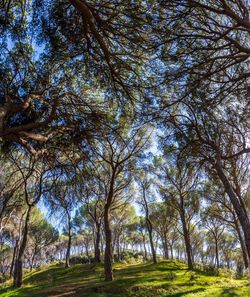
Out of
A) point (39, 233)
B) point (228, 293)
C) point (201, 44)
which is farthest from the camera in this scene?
point (39, 233)

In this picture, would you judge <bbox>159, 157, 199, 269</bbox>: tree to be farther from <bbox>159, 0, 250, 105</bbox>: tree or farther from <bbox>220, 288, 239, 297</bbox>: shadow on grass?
<bbox>159, 0, 250, 105</bbox>: tree

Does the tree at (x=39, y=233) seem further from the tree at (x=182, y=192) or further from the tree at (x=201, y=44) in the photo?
the tree at (x=201, y=44)

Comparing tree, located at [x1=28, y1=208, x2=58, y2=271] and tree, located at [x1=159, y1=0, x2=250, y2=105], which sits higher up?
tree, located at [x1=159, y1=0, x2=250, y2=105]

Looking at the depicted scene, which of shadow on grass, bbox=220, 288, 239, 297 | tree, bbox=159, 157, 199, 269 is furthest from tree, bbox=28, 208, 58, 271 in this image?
shadow on grass, bbox=220, 288, 239, 297

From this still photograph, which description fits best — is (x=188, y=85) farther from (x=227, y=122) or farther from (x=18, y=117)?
(x=18, y=117)

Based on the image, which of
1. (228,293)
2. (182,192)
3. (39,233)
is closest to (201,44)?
(228,293)

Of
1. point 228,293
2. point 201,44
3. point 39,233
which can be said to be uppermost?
point 201,44

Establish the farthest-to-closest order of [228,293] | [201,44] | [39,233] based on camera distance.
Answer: [39,233] < [228,293] < [201,44]

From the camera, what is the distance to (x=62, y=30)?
6.30m

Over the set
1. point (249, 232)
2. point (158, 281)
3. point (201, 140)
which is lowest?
point (158, 281)

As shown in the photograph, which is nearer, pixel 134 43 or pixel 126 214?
pixel 134 43

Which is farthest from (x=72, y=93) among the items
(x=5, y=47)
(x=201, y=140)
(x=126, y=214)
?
(x=126, y=214)

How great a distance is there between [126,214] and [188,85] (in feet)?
102

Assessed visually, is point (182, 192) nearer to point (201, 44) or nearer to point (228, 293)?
point (228, 293)
